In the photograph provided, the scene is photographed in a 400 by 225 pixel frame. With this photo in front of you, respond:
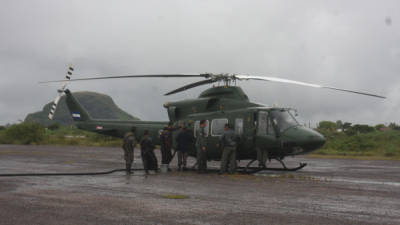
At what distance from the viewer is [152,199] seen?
7.88 metres

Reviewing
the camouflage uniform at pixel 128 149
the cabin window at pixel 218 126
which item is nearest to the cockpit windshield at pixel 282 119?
the cabin window at pixel 218 126

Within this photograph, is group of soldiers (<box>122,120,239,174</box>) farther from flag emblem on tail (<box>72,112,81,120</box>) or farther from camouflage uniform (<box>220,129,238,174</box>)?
flag emblem on tail (<box>72,112,81,120</box>)

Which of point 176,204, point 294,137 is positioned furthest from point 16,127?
point 176,204

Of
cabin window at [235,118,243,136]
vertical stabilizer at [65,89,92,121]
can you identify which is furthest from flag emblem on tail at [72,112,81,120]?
cabin window at [235,118,243,136]

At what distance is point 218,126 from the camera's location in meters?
15.7

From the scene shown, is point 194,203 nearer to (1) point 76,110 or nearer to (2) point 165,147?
(2) point 165,147

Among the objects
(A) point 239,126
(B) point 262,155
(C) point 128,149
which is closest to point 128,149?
(C) point 128,149

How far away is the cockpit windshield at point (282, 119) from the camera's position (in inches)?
571

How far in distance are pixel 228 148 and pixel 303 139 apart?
9.08ft

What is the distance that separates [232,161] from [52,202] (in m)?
8.32

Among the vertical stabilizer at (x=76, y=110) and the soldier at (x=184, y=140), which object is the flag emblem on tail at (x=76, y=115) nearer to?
the vertical stabilizer at (x=76, y=110)

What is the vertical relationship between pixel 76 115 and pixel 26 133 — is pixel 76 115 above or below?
above

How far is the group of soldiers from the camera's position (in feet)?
47.5

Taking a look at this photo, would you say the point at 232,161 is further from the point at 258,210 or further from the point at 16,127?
the point at 16,127
